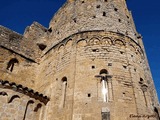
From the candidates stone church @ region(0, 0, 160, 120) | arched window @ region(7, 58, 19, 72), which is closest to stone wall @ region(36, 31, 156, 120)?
stone church @ region(0, 0, 160, 120)

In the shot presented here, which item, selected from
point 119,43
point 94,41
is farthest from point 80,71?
point 119,43

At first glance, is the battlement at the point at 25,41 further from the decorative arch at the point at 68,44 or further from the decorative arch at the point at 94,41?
the decorative arch at the point at 94,41

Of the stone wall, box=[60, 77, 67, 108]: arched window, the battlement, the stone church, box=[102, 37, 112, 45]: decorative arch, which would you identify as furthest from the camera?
the battlement

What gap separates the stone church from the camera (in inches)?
Answer: 298

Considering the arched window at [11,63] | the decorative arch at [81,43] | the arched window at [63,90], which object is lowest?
the arched window at [63,90]

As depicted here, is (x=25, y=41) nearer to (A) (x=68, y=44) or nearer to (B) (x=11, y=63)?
(B) (x=11, y=63)

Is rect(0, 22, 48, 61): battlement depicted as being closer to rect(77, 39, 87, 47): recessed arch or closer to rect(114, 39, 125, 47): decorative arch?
rect(77, 39, 87, 47): recessed arch

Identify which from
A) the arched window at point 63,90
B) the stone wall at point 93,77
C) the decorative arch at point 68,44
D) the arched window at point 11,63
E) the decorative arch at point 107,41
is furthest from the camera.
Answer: the arched window at point 11,63

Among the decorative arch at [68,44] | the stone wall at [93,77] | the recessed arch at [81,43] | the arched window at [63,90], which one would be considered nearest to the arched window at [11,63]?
the stone wall at [93,77]

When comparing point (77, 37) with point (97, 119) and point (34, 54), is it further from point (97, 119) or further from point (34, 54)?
point (97, 119)

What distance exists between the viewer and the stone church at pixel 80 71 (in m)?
7.57

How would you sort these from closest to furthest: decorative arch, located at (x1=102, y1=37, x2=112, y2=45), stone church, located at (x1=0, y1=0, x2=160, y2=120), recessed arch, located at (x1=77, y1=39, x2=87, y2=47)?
1. stone church, located at (x1=0, y1=0, x2=160, y2=120)
2. decorative arch, located at (x1=102, y1=37, x2=112, y2=45)
3. recessed arch, located at (x1=77, y1=39, x2=87, y2=47)

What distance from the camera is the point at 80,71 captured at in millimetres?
8547

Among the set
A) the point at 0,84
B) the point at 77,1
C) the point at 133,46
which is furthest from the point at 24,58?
the point at 133,46
